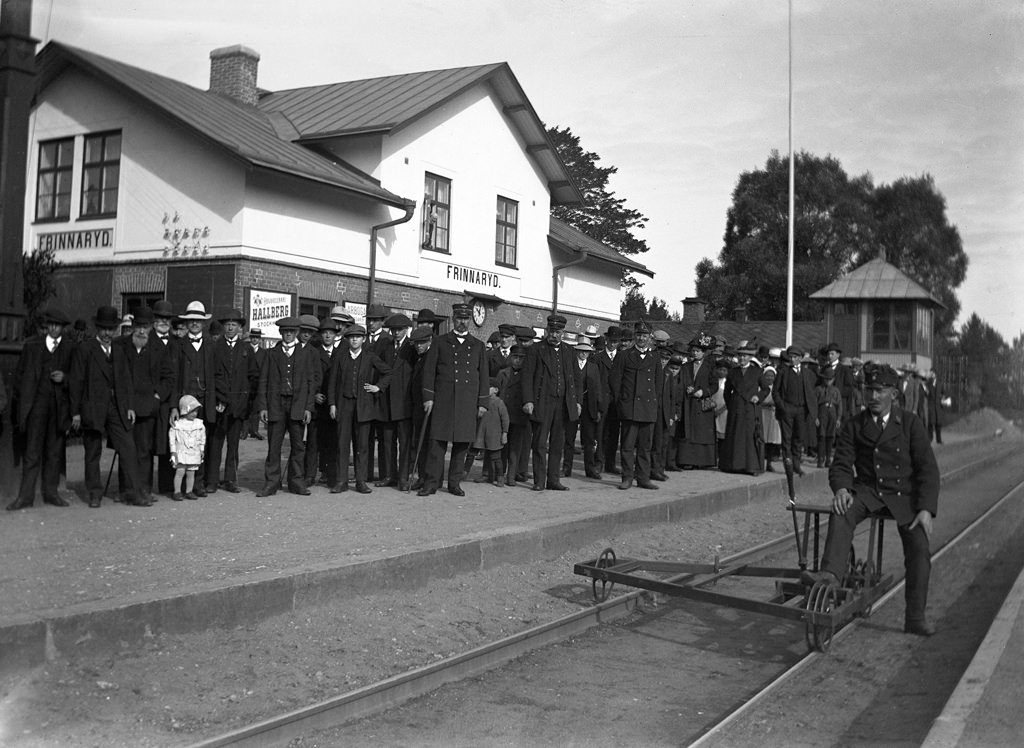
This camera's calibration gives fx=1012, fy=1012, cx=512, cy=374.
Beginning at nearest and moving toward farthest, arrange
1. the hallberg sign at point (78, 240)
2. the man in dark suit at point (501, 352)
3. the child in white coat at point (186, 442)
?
the child in white coat at point (186, 442), the man in dark suit at point (501, 352), the hallberg sign at point (78, 240)

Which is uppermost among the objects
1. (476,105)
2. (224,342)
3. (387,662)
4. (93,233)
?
(476,105)

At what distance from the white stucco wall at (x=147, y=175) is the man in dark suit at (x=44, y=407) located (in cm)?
887

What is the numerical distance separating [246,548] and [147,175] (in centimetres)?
1304

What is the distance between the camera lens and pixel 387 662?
6.23m

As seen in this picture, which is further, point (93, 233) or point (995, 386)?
point (93, 233)

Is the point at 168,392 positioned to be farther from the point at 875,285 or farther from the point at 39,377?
the point at 875,285

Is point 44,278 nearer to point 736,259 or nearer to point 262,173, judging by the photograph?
point 262,173

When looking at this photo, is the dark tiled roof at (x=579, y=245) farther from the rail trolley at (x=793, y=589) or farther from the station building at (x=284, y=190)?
the rail trolley at (x=793, y=589)

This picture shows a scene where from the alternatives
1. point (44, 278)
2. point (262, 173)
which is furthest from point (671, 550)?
point (262, 173)

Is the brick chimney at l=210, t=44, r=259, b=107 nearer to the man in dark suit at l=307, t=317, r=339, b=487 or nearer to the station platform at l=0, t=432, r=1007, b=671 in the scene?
the man in dark suit at l=307, t=317, r=339, b=487

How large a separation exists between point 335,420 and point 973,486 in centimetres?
1260

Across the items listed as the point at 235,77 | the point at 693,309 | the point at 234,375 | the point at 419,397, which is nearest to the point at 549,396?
the point at 419,397

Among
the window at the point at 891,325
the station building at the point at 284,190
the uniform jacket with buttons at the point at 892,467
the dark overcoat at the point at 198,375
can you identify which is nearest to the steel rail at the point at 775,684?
the uniform jacket with buttons at the point at 892,467

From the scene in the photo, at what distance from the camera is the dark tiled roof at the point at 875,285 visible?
14.2 metres
